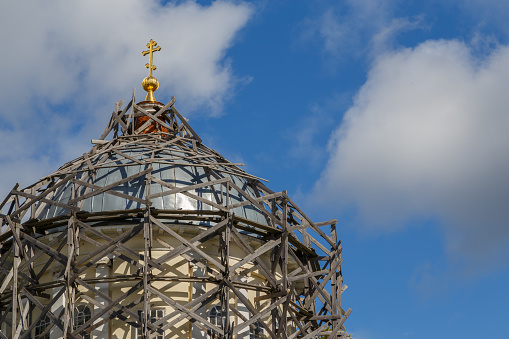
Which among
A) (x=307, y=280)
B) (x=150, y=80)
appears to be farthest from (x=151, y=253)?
(x=150, y=80)

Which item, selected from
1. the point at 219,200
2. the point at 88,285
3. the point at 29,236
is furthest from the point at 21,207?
the point at 219,200

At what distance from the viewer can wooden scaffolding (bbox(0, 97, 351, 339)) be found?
33.1 m

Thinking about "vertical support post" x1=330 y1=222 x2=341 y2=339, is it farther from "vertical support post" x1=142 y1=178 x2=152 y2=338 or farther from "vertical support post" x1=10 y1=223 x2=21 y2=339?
"vertical support post" x1=10 y1=223 x2=21 y2=339

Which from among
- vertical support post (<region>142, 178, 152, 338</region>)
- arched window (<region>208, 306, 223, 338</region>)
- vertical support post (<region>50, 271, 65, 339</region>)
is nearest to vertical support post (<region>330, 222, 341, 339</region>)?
arched window (<region>208, 306, 223, 338</region>)

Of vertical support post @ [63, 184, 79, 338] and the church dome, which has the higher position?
the church dome

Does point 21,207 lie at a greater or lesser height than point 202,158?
lesser

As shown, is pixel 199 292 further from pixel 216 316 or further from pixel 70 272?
pixel 70 272

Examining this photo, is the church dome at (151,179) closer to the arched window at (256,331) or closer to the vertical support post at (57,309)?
the vertical support post at (57,309)

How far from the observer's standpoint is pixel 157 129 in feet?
135

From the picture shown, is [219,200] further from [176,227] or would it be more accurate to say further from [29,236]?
[29,236]

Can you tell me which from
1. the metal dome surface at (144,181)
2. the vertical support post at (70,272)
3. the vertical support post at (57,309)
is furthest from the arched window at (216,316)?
the vertical support post at (57,309)

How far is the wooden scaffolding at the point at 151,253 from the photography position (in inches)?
1302

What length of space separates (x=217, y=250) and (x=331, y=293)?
452 centimetres

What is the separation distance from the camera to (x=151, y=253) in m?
34.7
